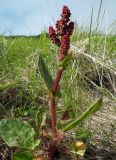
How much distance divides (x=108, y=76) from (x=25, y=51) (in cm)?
126

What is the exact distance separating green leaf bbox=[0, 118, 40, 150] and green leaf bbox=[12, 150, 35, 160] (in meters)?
0.03

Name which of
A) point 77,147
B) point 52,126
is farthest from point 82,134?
point 52,126

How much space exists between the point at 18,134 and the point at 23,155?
104mm

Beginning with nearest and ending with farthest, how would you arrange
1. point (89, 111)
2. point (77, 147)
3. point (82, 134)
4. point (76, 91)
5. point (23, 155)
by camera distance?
point (89, 111) → point (23, 155) → point (77, 147) → point (82, 134) → point (76, 91)

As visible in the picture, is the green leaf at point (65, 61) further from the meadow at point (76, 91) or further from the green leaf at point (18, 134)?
the meadow at point (76, 91)

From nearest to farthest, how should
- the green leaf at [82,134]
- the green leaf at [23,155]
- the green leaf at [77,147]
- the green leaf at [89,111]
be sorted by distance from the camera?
the green leaf at [89,111]
the green leaf at [23,155]
the green leaf at [77,147]
the green leaf at [82,134]

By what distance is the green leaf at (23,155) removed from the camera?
6.29 ft

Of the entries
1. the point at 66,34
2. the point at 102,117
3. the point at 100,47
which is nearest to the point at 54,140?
the point at 66,34

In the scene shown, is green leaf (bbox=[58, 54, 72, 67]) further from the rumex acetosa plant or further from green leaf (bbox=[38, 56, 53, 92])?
green leaf (bbox=[38, 56, 53, 92])

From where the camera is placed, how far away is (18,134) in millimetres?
1967

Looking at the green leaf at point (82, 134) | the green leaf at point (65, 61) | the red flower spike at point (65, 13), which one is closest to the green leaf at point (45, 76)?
the green leaf at point (65, 61)

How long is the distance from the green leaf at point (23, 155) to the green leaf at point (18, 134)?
0.09 ft

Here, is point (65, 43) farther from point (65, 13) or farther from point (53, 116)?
point (53, 116)

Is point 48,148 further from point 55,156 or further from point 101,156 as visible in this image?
point 101,156
